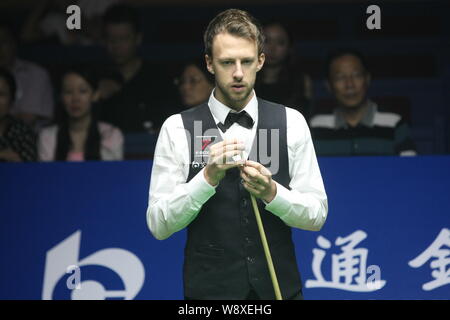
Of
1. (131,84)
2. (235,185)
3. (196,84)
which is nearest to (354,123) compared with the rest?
(196,84)

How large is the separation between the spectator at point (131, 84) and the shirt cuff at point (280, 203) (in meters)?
2.90

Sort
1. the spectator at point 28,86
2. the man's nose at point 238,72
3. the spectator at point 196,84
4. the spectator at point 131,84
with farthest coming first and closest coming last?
the spectator at point 28,86 < the spectator at point 131,84 < the spectator at point 196,84 < the man's nose at point 238,72

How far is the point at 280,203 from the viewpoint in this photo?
9.21 feet

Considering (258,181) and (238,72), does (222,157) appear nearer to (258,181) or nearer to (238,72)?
(258,181)

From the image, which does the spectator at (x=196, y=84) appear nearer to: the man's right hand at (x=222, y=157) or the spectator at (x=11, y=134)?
the spectator at (x=11, y=134)

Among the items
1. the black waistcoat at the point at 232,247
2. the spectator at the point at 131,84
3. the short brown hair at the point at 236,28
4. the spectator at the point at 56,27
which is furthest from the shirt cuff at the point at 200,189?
the spectator at the point at 56,27

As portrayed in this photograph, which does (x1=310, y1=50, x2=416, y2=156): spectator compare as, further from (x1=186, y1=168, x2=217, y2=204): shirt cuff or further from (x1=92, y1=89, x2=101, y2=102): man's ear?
(x1=186, y1=168, x2=217, y2=204): shirt cuff

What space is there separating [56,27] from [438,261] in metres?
3.41

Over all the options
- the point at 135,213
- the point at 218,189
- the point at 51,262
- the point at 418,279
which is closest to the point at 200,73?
the point at 135,213

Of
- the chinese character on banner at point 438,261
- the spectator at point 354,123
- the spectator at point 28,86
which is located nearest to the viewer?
the chinese character on banner at point 438,261

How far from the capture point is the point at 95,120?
17.6 ft

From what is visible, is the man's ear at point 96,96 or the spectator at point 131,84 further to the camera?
the spectator at point 131,84

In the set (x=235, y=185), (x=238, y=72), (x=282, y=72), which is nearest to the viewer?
(x=238, y=72)

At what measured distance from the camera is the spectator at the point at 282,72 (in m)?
5.31
